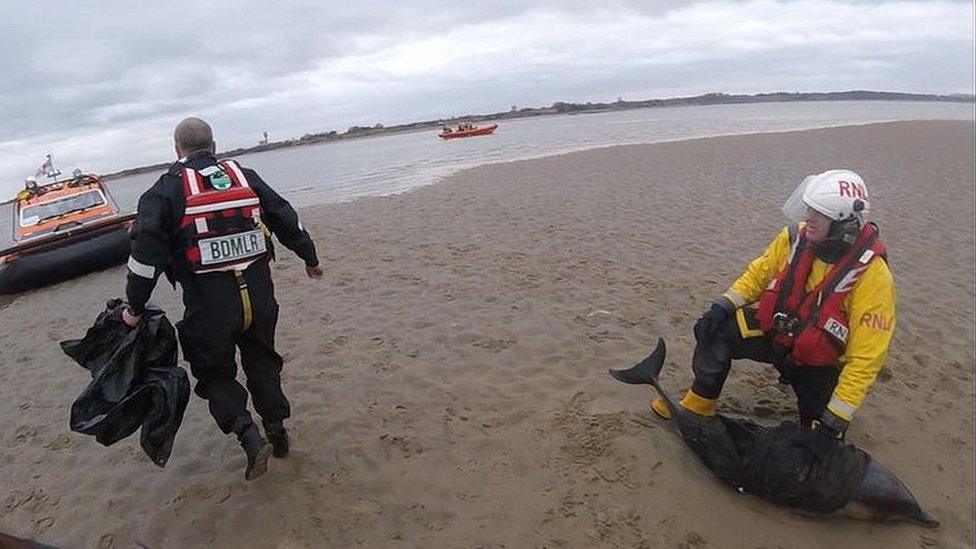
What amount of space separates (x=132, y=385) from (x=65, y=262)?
889 centimetres

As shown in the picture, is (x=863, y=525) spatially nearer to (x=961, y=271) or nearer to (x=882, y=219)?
(x=961, y=271)

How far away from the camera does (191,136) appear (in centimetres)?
370

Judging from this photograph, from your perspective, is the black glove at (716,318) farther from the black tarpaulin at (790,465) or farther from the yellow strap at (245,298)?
the yellow strap at (245,298)

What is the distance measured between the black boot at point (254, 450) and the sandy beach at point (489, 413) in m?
0.14

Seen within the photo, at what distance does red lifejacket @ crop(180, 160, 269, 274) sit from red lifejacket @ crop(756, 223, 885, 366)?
333 centimetres

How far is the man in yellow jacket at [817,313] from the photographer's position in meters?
3.60

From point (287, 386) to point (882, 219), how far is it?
1076 centimetres

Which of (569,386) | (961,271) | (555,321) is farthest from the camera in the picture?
(961,271)

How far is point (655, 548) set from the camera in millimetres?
3410

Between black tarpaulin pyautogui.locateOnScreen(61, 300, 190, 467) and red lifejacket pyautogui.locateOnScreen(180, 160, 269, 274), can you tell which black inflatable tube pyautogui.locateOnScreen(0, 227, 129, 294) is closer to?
black tarpaulin pyautogui.locateOnScreen(61, 300, 190, 467)

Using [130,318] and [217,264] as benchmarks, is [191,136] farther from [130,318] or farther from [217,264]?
[130,318]

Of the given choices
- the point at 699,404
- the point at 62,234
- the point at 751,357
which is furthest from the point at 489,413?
the point at 62,234

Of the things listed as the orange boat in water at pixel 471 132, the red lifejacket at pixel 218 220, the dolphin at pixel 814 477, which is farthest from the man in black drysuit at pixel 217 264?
the orange boat in water at pixel 471 132

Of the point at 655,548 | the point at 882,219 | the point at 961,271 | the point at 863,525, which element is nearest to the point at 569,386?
the point at 655,548
